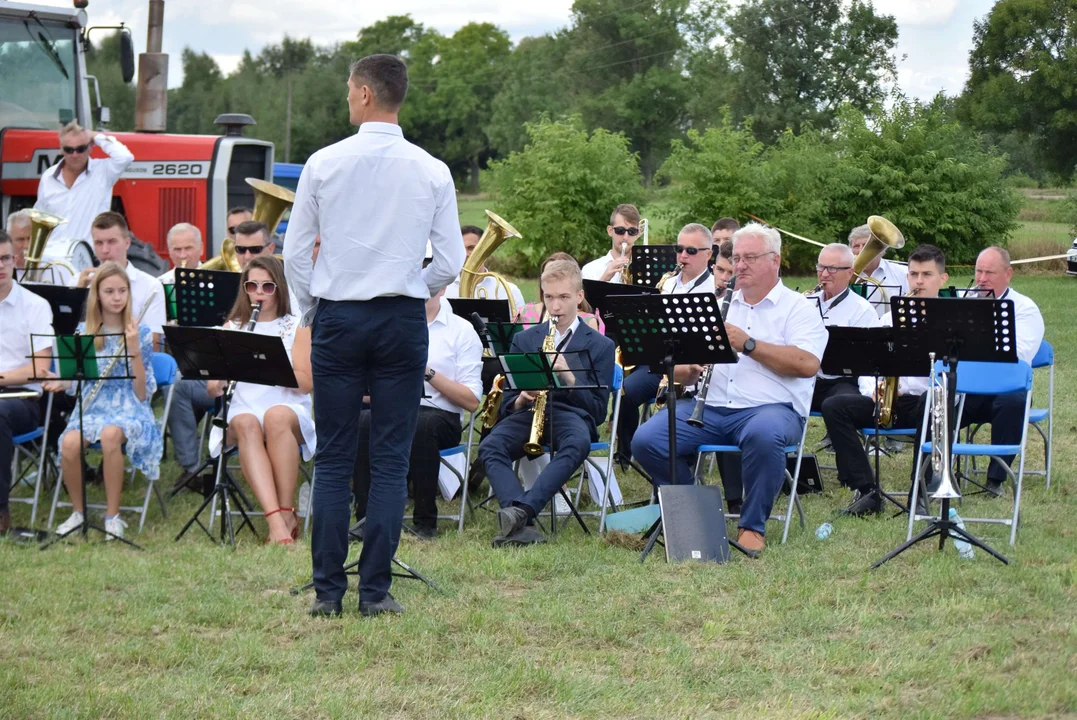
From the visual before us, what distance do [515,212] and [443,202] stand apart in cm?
2111

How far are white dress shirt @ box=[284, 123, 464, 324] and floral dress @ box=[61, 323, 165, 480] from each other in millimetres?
2380

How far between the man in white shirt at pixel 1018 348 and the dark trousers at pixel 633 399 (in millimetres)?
1869

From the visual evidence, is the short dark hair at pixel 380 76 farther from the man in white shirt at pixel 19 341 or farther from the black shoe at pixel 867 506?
the black shoe at pixel 867 506

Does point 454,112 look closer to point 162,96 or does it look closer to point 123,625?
point 162,96

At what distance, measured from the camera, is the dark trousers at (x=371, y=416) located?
466cm

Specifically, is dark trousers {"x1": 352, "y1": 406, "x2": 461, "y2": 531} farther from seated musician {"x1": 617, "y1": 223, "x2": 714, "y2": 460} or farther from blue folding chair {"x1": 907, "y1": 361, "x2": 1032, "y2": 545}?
blue folding chair {"x1": 907, "y1": 361, "x2": 1032, "y2": 545}

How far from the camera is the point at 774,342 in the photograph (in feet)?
20.7

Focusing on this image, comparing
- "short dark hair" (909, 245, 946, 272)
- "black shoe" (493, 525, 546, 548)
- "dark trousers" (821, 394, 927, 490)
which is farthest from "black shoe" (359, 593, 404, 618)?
"short dark hair" (909, 245, 946, 272)

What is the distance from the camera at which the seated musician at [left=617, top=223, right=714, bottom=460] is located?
7961mm

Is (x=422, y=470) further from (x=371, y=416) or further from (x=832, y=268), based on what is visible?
(x=832, y=268)

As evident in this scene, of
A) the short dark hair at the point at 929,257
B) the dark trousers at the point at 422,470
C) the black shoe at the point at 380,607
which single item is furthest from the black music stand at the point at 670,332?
the short dark hair at the point at 929,257

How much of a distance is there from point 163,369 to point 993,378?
4.44 meters

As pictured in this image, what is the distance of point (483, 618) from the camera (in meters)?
4.89

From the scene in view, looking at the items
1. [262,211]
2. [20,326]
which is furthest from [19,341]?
[262,211]
